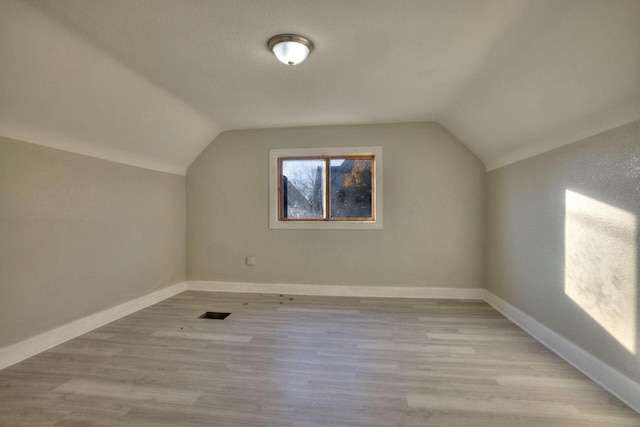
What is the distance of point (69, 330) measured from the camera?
2688 millimetres

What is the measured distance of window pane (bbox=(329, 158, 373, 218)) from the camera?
13.7 ft

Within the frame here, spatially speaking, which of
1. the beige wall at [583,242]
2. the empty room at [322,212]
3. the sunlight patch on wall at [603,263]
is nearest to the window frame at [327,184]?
the empty room at [322,212]

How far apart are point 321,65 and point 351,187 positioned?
198cm

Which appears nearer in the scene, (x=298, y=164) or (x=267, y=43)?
(x=267, y=43)

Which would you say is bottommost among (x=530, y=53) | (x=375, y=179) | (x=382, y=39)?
(x=375, y=179)

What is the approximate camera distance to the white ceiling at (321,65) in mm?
1728

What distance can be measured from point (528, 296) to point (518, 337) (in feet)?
1.37

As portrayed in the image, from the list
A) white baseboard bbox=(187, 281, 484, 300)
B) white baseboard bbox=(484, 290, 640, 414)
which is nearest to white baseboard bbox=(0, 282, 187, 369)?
white baseboard bbox=(187, 281, 484, 300)

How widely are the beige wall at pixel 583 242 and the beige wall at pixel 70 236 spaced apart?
4223 millimetres

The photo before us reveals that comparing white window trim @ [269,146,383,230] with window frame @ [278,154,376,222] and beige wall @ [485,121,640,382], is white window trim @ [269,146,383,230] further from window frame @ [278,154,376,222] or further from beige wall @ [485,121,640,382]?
beige wall @ [485,121,640,382]

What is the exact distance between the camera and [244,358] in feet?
7.71

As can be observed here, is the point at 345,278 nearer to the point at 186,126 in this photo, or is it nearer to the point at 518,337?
the point at 518,337

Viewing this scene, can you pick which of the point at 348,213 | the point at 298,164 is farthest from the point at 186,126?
the point at 348,213

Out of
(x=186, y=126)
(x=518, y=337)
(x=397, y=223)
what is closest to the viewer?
(x=518, y=337)
